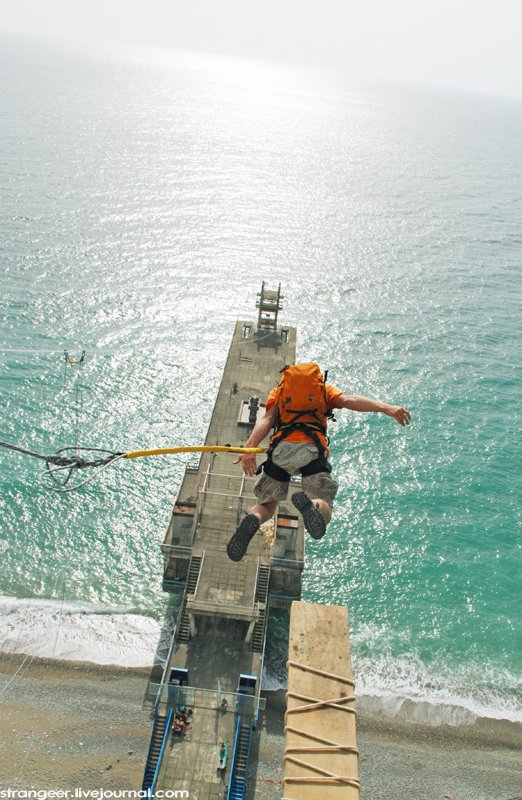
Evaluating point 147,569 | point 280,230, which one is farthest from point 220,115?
point 147,569

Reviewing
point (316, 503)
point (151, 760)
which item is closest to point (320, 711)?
point (316, 503)

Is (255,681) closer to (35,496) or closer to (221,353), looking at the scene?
(35,496)

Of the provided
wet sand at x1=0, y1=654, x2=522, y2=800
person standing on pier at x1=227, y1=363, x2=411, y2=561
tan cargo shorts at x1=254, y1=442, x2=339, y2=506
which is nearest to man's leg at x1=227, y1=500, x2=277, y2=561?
person standing on pier at x1=227, y1=363, x2=411, y2=561

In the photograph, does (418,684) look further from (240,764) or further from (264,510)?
(264,510)

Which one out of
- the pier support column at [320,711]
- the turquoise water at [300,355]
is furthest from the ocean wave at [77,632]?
the pier support column at [320,711]

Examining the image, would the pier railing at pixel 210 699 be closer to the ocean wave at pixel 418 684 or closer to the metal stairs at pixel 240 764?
the metal stairs at pixel 240 764

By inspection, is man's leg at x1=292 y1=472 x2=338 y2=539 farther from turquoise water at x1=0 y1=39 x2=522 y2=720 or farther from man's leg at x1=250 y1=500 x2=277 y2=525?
turquoise water at x1=0 y1=39 x2=522 y2=720
